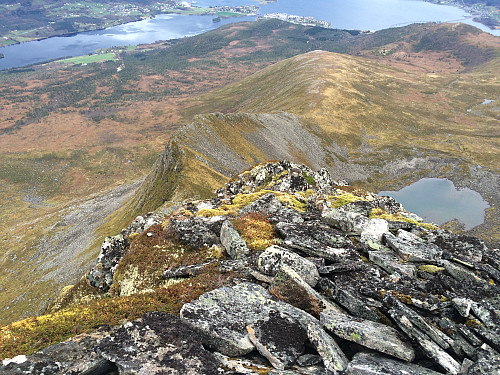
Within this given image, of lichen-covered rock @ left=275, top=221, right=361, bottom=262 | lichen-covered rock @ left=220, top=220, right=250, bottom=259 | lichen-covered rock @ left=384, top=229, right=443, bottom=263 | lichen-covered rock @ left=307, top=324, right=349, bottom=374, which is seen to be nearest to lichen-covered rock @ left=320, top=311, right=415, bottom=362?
lichen-covered rock @ left=307, top=324, right=349, bottom=374

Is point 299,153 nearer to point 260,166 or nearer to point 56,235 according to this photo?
point 260,166

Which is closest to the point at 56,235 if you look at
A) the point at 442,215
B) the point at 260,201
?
the point at 260,201

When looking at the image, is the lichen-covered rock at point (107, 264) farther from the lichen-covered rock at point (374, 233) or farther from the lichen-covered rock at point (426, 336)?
the lichen-covered rock at point (426, 336)

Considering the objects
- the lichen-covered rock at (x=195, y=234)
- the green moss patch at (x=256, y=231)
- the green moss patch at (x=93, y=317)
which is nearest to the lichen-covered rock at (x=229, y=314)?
the green moss patch at (x=93, y=317)

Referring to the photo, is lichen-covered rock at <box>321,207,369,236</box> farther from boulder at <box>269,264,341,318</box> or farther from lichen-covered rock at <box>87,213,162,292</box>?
lichen-covered rock at <box>87,213,162,292</box>

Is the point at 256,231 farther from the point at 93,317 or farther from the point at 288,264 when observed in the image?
the point at 93,317
